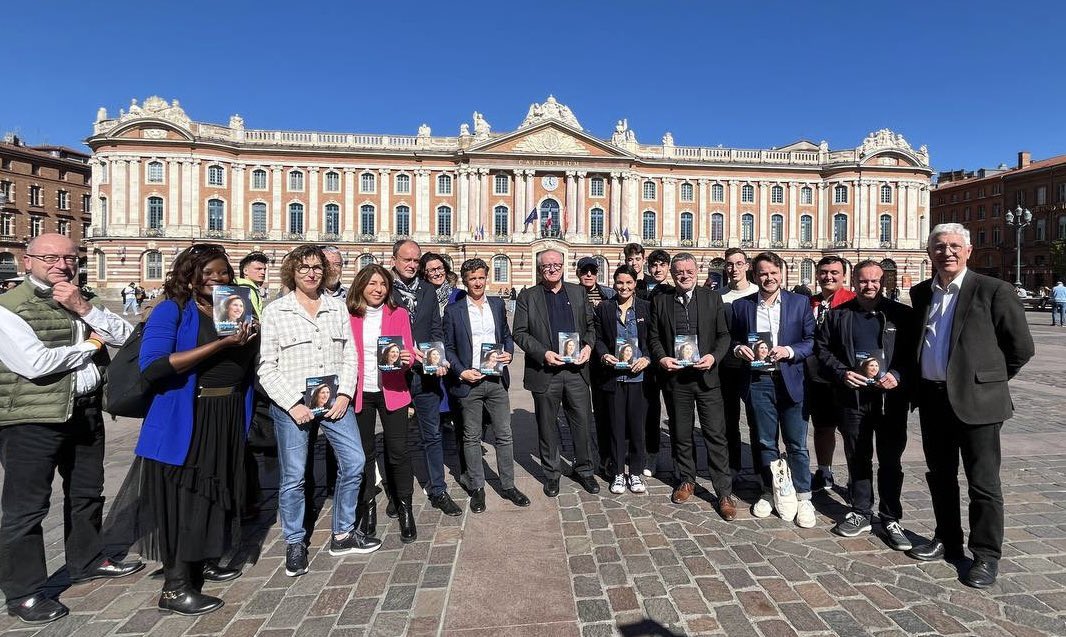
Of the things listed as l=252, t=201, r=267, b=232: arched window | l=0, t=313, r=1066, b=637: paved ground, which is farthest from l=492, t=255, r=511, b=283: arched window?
l=0, t=313, r=1066, b=637: paved ground

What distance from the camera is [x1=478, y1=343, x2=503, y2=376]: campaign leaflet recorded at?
4383 mm

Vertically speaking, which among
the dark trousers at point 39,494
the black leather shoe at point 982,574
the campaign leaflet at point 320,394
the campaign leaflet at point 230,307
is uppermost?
the campaign leaflet at point 230,307

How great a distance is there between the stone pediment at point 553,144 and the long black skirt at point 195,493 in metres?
39.2

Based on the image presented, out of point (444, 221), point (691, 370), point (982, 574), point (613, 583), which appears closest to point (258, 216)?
point (444, 221)

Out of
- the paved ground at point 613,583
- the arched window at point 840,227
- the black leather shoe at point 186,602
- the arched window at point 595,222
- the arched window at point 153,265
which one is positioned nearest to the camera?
the paved ground at point 613,583

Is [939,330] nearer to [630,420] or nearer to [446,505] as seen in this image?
[630,420]

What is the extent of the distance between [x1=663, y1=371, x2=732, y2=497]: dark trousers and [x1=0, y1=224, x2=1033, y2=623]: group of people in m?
0.02

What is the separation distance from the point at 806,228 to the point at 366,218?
3417 cm

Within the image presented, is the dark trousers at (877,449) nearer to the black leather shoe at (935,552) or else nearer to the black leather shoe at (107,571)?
the black leather shoe at (935,552)

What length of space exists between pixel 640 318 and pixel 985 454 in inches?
98.7

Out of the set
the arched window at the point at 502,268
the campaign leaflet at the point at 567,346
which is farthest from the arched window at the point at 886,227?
Result: the campaign leaflet at the point at 567,346

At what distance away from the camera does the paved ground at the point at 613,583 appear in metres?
2.87

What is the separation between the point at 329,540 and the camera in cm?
392

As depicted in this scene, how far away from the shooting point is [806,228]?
144 ft
